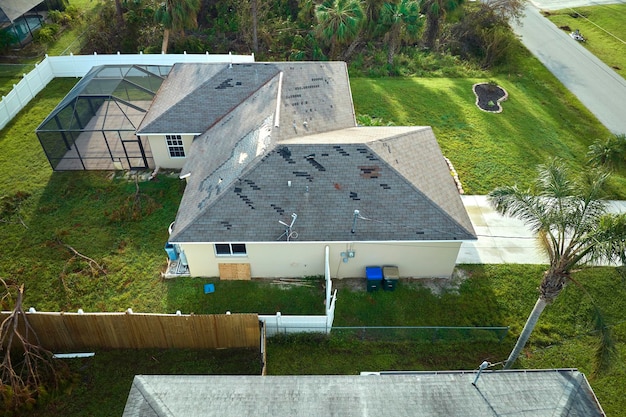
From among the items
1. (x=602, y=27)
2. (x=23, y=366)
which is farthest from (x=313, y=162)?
Result: (x=602, y=27)

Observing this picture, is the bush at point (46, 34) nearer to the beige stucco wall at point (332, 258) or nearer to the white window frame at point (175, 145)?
the white window frame at point (175, 145)

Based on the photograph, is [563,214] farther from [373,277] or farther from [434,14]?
[434,14]

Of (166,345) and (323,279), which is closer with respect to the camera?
(166,345)

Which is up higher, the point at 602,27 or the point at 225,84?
the point at 225,84

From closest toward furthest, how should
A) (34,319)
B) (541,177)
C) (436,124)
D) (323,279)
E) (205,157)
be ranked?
1. (541,177)
2. (34,319)
3. (323,279)
4. (205,157)
5. (436,124)

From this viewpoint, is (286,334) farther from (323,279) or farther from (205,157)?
(205,157)

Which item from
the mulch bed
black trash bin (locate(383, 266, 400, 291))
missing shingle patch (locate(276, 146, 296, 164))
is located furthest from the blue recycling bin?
the mulch bed

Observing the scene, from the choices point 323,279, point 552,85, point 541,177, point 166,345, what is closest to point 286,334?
point 323,279

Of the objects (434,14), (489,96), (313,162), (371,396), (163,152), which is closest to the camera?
(371,396)
